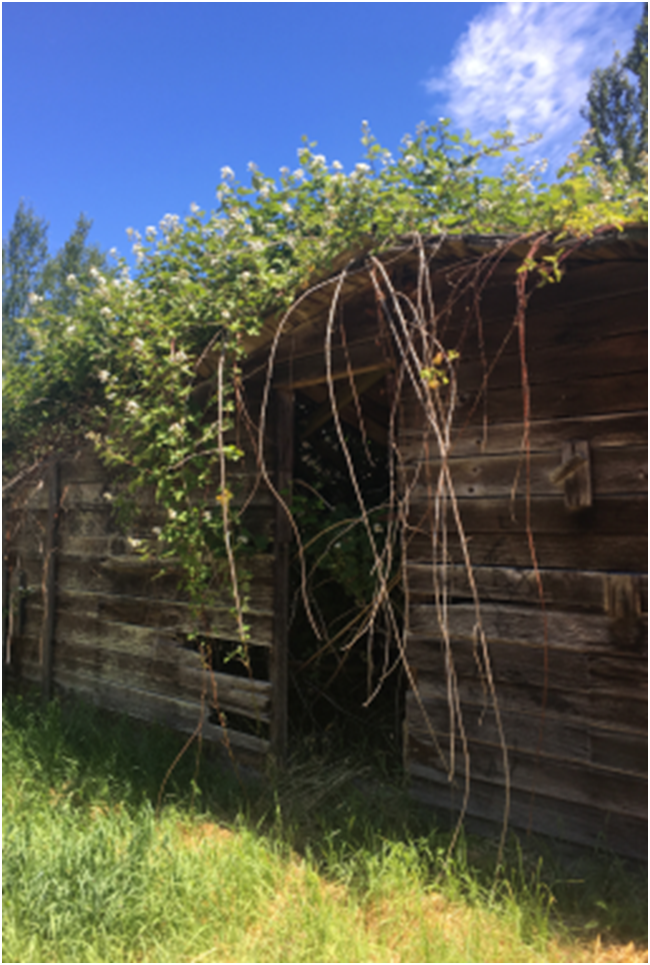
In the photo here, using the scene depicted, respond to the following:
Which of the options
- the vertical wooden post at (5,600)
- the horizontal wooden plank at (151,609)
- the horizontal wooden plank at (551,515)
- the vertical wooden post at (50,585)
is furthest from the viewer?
the vertical wooden post at (5,600)

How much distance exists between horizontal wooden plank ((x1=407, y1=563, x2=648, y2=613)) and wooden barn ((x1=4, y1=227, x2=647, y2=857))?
0.01 m

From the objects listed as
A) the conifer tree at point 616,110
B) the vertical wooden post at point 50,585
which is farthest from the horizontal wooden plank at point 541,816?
the conifer tree at point 616,110

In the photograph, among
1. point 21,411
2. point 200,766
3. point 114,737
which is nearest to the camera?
point 200,766

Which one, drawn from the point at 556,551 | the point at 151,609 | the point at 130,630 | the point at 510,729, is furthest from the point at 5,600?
the point at 556,551

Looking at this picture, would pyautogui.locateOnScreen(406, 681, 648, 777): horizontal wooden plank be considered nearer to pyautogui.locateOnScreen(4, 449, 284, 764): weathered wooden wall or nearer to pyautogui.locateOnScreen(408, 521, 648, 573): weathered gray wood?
pyautogui.locateOnScreen(408, 521, 648, 573): weathered gray wood

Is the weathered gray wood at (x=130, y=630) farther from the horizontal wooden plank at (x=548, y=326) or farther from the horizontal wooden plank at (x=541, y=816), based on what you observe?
the horizontal wooden plank at (x=548, y=326)

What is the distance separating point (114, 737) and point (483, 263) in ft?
12.8

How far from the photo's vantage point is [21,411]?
6.18 m

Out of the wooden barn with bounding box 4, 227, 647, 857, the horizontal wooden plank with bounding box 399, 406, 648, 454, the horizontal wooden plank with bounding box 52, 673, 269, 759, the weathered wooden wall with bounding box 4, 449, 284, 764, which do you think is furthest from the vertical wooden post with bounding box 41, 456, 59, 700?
the horizontal wooden plank with bounding box 399, 406, 648, 454

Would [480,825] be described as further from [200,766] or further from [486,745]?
[200,766]

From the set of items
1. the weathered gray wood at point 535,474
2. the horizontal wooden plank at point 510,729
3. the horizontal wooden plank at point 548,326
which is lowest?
the horizontal wooden plank at point 510,729


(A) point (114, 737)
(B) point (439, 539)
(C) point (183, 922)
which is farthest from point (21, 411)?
(C) point (183, 922)

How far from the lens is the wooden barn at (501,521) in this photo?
3.00 m

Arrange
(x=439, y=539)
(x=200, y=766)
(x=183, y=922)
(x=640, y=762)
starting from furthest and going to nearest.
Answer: (x=200, y=766)
(x=439, y=539)
(x=640, y=762)
(x=183, y=922)
